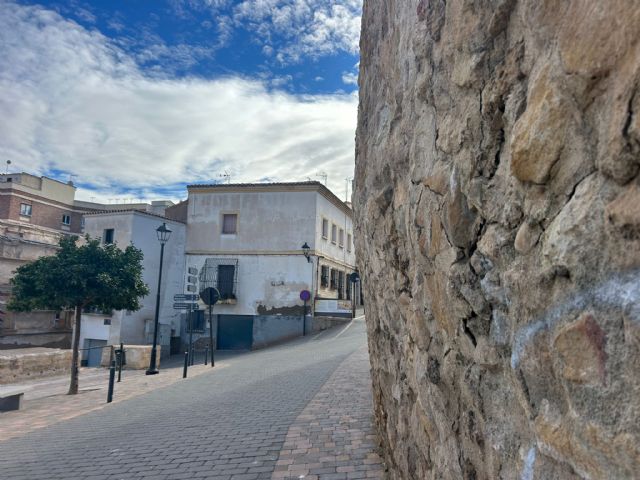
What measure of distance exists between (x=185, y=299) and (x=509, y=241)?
44.2ft

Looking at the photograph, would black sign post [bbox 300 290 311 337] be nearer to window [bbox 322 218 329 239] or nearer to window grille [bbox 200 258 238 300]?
window grille [bbox 200 258 238 300]

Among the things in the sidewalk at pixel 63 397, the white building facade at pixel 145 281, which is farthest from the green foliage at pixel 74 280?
the white building facade at pixel 145 281

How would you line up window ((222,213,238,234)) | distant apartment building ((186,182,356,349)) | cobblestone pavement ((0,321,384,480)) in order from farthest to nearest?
window ((222,213,238,234))
distant apartment building ((186,182,356,349))
cobblestone pavement ((0,321,384,480))

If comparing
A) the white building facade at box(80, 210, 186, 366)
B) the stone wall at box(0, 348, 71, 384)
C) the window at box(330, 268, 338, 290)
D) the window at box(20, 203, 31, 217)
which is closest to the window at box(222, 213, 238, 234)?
the white building facade at box(80, 210, 186, 366)

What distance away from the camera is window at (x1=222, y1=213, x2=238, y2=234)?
26745 millimetres

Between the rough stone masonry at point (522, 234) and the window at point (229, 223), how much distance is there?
79.0 feet

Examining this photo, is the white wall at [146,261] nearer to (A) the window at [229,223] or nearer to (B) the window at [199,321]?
(B) the window at [199,321]

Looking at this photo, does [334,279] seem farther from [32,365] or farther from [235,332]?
[32,365]

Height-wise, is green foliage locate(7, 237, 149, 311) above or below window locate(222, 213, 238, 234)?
below

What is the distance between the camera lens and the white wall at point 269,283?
82.8 ft

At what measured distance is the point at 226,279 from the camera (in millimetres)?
26234

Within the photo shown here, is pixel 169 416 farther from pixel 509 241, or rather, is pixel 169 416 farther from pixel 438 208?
pixel 509 241

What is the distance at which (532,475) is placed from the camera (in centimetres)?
152

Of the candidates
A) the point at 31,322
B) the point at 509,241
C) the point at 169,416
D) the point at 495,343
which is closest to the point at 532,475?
the point at 495,343
